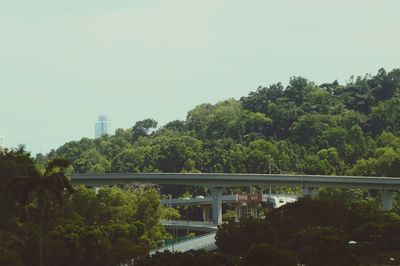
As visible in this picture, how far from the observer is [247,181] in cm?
17888

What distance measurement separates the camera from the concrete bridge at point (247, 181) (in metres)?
163

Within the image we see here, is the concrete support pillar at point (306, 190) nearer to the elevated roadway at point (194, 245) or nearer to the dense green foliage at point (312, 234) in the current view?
the elevated roadway at point (194, 245)

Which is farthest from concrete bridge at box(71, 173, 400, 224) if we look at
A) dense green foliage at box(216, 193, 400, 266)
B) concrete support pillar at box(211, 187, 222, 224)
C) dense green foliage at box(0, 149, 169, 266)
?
dense green foliage at box(0, 149, 169, 266)

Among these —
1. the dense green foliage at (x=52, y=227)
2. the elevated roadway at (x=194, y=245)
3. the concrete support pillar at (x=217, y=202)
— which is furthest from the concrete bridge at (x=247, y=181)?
the dense green foliage at (x=52, y=227)

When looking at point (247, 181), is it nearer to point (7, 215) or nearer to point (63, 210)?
point (63, 210)

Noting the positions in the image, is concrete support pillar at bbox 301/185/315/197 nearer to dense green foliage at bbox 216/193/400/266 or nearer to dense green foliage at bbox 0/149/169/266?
dense green foliage at bbox 216/193/400/266

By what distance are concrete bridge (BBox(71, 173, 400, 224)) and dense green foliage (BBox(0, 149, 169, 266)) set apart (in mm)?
46190

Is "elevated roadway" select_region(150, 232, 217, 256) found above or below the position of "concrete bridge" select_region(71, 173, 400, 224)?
below

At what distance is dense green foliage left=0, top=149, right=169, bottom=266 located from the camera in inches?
3652

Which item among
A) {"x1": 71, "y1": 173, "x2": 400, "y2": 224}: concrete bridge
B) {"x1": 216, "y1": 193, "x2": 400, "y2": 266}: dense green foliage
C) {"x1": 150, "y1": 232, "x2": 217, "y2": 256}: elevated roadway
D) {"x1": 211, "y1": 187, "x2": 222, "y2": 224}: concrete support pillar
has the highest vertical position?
{"x1": 71, "y1": 173, "x2": 400, "y2": 224}: concrete bridge

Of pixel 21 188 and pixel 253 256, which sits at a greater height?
pixel 21 188

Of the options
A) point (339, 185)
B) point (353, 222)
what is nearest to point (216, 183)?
point (339, 185)

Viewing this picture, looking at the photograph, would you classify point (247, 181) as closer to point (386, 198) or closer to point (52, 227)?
point (386, 198)

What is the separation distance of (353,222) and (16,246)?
149 ft
